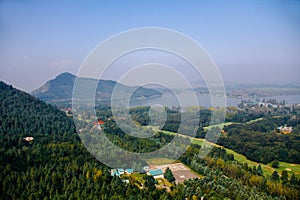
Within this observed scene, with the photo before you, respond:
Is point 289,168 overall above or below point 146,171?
below

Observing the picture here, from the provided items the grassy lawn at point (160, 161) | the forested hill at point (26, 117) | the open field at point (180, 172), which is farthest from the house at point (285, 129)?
the forested hill at point (26, 117)

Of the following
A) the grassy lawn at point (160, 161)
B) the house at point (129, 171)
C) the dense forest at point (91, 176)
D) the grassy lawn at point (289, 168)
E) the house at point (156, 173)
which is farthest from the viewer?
the grassy lawn at point (289, 168)

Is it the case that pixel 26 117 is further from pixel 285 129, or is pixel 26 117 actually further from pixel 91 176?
pixel 285 129

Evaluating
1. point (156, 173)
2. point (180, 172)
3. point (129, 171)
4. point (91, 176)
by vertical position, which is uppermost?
point (91, 176)

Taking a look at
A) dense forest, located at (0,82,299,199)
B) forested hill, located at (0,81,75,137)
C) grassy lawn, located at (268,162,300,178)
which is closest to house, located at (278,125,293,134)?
grassy lawn, located at (268,162,300,178)

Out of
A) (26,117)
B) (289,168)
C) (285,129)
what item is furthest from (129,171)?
(285,129)

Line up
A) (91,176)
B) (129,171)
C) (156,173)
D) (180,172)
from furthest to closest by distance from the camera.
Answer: (180,172), (156,173), (129,171), (91,176)

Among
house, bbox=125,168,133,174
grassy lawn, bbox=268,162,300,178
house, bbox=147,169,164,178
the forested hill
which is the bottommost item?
grassy lawn, bbox=268,162,300,178

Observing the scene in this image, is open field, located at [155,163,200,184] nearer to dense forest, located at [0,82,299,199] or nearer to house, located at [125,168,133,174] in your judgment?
dense forest, located at [0,82,299,199]

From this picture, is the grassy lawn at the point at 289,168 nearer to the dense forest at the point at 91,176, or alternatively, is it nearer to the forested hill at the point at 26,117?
the dense forest at the point at 91,176
